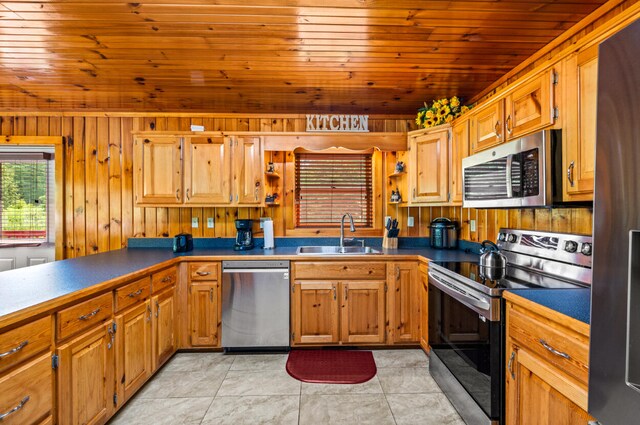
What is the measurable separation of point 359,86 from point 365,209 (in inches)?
52.6

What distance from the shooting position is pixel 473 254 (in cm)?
282

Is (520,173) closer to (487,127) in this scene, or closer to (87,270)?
(487,127)

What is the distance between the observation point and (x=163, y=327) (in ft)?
8.30

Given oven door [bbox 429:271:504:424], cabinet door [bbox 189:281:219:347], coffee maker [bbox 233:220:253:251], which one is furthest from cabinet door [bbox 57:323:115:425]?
oven door [bbox 429:271:504:424]

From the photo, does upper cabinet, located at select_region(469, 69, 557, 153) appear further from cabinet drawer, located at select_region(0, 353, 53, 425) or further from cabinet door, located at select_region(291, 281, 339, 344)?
cabinet drawer, located at select_region(0, 353, 53, 425)

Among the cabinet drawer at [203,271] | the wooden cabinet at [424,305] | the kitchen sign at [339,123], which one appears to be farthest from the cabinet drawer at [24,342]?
the kitchen sign at [339,123]

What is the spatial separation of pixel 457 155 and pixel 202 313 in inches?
103

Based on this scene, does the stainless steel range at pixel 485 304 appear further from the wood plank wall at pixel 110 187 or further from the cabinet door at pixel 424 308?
the wood plank wall at pixel 110 187

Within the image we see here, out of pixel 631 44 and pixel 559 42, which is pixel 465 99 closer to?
pixel 559 42

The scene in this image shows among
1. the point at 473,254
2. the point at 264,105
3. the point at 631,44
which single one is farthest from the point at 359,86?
the point at 631,44

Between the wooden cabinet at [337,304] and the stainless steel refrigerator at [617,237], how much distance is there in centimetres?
196

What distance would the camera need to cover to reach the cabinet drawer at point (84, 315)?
1.51 meters

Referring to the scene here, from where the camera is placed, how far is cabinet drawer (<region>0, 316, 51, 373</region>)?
121 centimetres

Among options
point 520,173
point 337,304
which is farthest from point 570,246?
point 337,304
